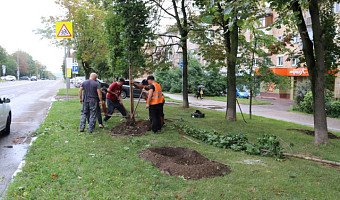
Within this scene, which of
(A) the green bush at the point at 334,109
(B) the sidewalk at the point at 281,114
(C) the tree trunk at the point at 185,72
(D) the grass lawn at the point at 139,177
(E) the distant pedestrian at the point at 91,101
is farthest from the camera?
(A) the green bush at the point at 334,109

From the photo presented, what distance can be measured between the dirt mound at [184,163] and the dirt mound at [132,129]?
2104mm

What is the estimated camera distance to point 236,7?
5.07 metres

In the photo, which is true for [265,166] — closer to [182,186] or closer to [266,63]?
[182,186]

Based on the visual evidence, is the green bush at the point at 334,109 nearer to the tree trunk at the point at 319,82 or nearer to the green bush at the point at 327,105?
the green bush at the point at 327,105

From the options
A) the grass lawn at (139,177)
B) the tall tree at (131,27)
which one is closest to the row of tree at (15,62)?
the tall tree at (131,27)

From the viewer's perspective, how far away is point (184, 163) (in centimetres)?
565

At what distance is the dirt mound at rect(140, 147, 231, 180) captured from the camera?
4.89 metres

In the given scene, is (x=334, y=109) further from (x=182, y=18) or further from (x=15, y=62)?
(x=15, y=62)

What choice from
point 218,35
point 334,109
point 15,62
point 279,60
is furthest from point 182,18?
point 15,62

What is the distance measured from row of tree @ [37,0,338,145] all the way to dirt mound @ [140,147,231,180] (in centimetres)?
247

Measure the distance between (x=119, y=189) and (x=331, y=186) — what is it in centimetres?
330

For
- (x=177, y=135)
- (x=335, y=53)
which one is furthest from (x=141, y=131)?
(x=335, y=53)

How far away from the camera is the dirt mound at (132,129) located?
8.41 meters

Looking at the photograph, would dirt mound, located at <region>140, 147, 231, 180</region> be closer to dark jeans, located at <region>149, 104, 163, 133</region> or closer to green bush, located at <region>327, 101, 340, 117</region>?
dark jeans, located at <region>149, 104, 163, 133</region>
